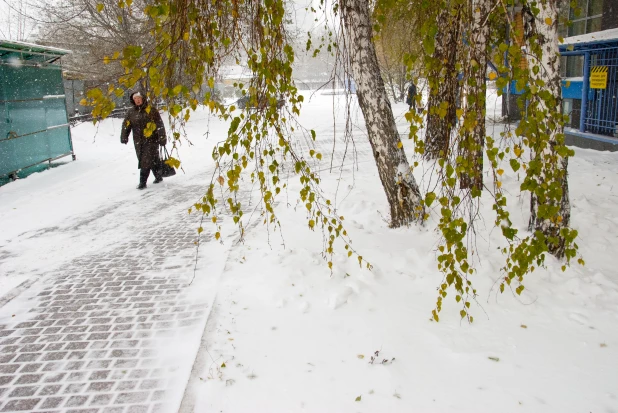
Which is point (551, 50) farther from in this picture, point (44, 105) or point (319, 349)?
point (44, 105)

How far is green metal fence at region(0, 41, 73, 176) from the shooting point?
1027cm

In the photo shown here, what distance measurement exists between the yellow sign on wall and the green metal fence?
487 inches

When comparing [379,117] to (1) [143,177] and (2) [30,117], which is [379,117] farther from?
(2) [30,117]

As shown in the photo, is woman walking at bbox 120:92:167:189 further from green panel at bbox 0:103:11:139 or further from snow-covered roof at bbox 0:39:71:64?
snow-covered roof at bbox 0:39:71:64

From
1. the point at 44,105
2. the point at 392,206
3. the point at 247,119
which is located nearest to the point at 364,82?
the point at 392,206

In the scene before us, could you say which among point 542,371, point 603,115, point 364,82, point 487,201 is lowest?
point 542,371

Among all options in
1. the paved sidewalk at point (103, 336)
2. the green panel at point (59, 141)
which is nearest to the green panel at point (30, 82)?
the green panel at point (59, 141)

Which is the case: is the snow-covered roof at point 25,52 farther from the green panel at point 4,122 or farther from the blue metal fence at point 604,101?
the blue metal fence at point 604,101

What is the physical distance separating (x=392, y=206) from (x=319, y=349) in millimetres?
2692

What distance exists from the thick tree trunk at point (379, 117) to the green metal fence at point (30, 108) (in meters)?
8.02

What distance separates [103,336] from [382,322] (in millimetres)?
2391

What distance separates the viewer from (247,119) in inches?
119

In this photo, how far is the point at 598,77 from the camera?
417 inches

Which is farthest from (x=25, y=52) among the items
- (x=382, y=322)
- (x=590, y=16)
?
(x=590, y=16)
